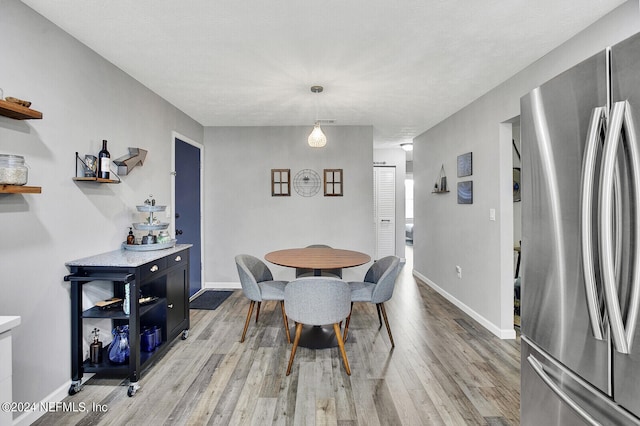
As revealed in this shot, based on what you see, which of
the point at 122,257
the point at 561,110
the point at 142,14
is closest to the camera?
the point at 561,110

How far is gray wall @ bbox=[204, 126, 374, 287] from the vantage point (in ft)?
14.8

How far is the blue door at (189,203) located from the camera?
152 inches

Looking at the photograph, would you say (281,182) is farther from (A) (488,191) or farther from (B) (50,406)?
(B) (50,406)

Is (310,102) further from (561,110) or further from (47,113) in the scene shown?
(561,110)

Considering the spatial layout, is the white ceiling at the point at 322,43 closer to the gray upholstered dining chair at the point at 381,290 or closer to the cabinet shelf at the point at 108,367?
the gray upholstered dining chair at the point at 381,290

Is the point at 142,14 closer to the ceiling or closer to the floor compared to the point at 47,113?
closer to the ceiling

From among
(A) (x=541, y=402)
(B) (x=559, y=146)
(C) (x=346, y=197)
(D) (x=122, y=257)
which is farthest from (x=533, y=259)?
(C) (x=346, y=197)

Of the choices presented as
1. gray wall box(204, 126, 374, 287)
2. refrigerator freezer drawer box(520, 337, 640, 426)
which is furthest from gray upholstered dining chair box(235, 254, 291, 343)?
Result: refrigerator freezer drawer box(520, 337, 640, 426)

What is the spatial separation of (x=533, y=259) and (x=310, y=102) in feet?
9.52

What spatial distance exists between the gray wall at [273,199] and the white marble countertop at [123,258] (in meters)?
1.93

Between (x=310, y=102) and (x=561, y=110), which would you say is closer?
(x=561, y=110)

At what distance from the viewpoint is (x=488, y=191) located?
316cm

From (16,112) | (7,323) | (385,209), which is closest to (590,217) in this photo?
(7,323)

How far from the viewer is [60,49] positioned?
2037 mm
